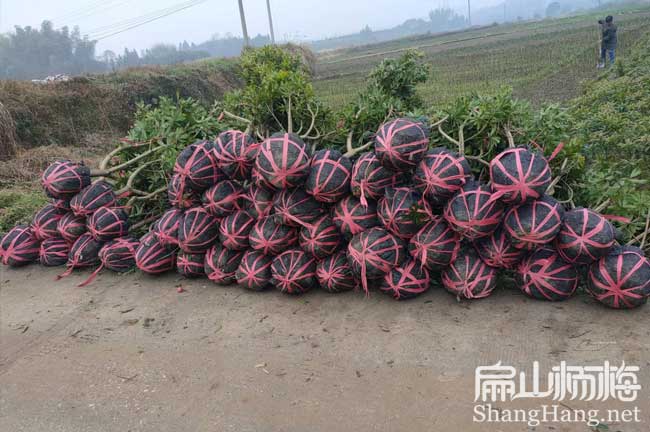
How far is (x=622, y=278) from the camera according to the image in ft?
9.66

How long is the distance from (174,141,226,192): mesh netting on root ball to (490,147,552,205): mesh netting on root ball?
2.27 meters

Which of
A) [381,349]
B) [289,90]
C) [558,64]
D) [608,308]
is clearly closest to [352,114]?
[289,90]

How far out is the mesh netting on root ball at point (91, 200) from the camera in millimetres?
4508

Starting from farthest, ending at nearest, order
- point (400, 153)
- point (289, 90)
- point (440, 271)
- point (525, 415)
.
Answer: point (289, 90) → point (440, 271) → point (400, 153) → point (525, 415)

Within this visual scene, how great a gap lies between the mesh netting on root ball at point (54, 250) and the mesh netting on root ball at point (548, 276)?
445 centimetres

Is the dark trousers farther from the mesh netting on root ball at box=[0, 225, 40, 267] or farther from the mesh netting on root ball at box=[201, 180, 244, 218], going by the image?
the mesh netting on root ball at box=[0, 225, 40, 267]

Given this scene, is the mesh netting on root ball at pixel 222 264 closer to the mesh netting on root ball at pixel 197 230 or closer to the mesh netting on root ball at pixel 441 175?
the mesh netting on root ball at pixel 197 230

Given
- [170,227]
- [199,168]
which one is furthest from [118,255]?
[199,168]

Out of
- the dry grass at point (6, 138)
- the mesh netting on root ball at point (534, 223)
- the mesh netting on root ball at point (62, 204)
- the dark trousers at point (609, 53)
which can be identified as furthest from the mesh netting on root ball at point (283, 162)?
the dark trousers at point (609, 53)

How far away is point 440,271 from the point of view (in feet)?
11.7

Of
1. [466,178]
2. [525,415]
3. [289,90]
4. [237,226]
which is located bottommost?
[525,415]

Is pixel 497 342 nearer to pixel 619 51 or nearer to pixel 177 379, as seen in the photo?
pixel 177 379

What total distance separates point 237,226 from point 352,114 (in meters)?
1.45

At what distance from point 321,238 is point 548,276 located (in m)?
1.62
